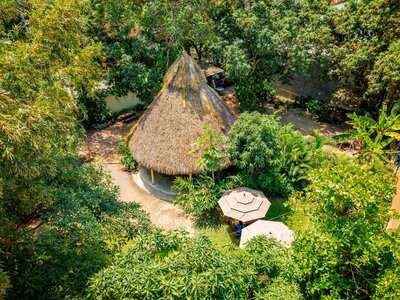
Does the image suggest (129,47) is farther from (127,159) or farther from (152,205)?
(152,205)

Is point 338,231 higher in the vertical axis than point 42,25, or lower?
lower

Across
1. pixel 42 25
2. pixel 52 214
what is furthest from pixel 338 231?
pixel 42 25

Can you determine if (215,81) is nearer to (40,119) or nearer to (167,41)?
(167,41)

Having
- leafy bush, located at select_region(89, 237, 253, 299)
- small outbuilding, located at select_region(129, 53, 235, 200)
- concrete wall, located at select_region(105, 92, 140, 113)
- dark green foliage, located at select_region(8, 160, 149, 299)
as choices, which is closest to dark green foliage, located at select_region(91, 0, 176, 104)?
small outbuilding, located at select_region(129, 53, 235, 200)

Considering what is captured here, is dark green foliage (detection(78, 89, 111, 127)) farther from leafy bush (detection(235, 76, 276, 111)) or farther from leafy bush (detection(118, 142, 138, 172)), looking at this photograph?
leafy bush (detection(235, 76, 276, 111))

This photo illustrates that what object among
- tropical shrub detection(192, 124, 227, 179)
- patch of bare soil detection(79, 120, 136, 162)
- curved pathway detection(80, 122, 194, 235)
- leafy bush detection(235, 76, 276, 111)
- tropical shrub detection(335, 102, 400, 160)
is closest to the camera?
tropical shrub detection(192, 124, 227, 179)

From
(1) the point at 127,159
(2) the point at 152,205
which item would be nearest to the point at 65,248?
(2) the point at 152,205
